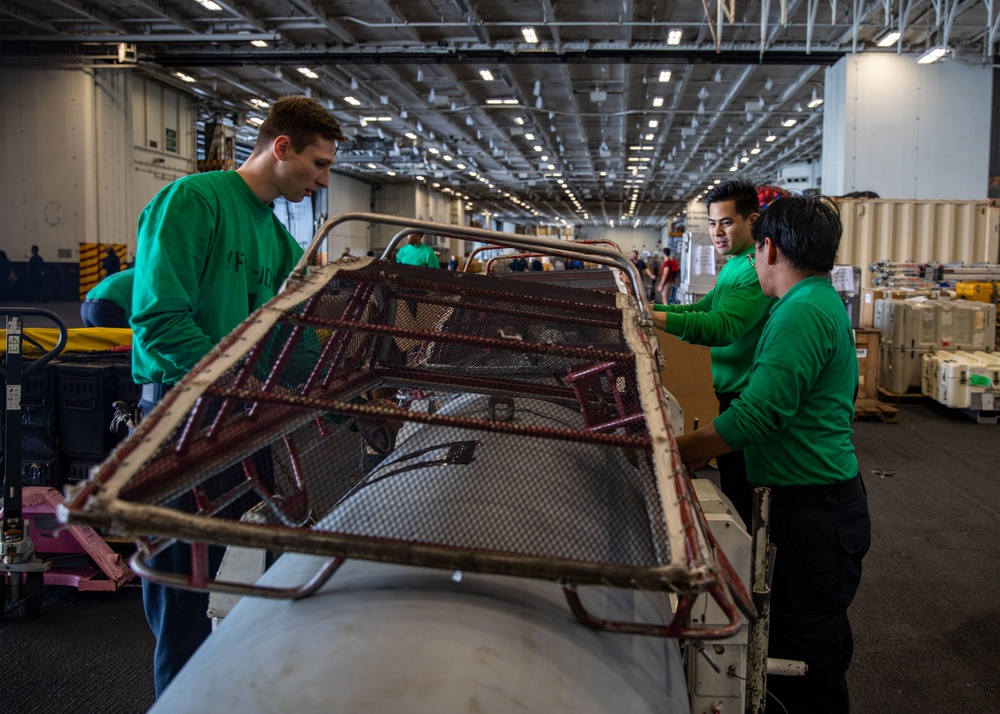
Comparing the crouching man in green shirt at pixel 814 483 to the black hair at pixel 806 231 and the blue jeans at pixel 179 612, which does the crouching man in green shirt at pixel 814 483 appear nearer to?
the black hair at pixel 806 231

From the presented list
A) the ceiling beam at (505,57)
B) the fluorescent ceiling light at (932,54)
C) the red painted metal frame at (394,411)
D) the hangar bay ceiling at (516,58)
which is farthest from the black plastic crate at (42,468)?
the fluorescent ceiling light at (932,54)

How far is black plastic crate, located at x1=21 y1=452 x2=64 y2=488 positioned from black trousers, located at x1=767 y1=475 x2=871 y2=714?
3.51m

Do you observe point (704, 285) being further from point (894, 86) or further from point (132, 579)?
point (132, 579)

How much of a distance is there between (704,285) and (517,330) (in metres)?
8.76

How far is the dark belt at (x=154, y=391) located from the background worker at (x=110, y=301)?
234 cm

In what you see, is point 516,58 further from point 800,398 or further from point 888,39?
point 800,398

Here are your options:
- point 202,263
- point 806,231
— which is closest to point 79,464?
point 202,263

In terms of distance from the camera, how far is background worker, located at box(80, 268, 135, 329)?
4.44 m

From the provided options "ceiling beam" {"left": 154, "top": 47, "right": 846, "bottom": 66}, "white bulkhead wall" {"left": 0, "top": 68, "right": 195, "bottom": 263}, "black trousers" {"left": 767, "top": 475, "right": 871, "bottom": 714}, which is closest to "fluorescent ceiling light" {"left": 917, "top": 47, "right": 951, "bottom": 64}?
"ceiling beam" {"left": 154, "top": 47, "right": 846, "bottom": 66}

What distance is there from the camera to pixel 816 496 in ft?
6.98

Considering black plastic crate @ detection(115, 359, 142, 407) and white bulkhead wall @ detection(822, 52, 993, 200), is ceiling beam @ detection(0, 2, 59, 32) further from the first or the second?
white bulkhead wall @ detection(822, 52, 993, 200)

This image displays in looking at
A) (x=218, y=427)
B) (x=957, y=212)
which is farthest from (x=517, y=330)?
(x=957, y=212)

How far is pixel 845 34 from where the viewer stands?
12484 mm

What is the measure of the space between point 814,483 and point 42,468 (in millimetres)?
3684
